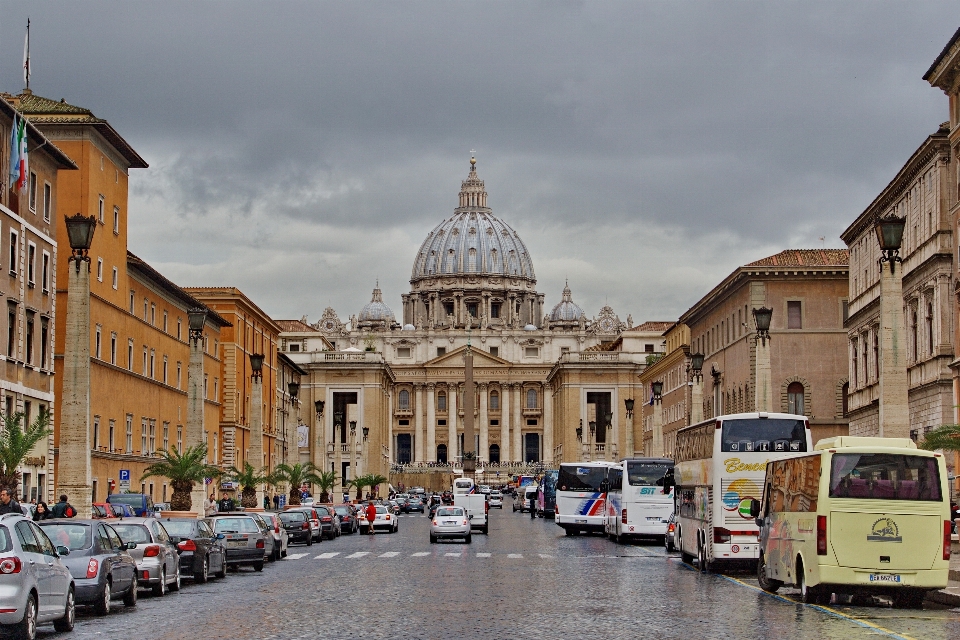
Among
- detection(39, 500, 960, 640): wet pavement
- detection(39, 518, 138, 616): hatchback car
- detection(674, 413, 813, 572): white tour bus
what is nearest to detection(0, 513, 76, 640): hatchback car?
detection(39, 500, 960, 640): wet pavement

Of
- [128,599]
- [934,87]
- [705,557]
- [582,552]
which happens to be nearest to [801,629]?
[128,599]

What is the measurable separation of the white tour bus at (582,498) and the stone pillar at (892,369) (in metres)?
32.1

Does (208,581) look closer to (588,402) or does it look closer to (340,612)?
(340,612)

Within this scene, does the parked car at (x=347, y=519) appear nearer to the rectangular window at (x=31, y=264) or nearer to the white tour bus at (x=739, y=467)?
the rectangular window at (x=31, y=264)

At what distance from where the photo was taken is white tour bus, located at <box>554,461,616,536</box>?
6234 cm

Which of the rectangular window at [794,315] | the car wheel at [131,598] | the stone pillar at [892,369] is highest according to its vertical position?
the rectangular window at [794,315]

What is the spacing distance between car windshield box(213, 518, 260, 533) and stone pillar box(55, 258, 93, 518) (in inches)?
115

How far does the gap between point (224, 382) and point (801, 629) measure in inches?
2915

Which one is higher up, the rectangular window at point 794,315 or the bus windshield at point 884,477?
the rectangular window at point 794,315

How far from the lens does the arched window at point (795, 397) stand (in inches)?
3002

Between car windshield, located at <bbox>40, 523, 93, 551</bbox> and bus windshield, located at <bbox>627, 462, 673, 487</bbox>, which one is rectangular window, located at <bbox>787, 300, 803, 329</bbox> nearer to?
bus windshield, located at <bbox>627, 462, 673, 487</bbox>

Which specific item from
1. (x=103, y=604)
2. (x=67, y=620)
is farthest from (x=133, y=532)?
(x=67, y=620)

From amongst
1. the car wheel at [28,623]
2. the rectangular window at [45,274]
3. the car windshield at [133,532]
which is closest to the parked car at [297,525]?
the rectangular window at [45,274]

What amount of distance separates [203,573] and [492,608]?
8927 mm
